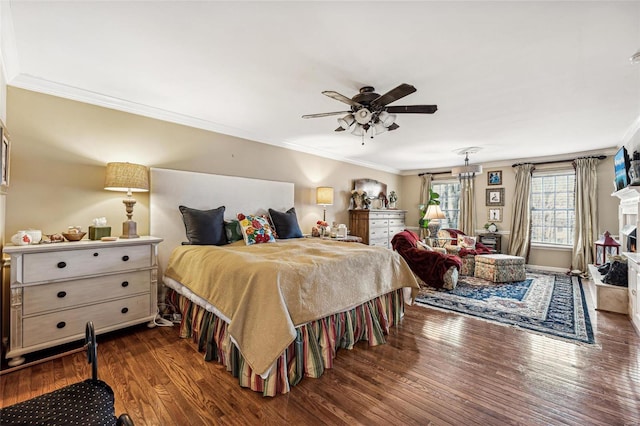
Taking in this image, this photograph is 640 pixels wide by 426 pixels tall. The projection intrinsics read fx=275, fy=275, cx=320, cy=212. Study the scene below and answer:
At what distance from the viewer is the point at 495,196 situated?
6.48 m

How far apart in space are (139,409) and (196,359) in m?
0.60

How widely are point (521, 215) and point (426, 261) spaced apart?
3.31 meters

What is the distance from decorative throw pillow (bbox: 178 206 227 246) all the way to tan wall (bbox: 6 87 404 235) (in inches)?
18.2

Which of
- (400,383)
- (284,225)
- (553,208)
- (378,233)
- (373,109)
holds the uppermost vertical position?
(373,109)

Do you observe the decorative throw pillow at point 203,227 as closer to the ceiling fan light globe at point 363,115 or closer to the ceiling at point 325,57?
the ceiling at point 325,57

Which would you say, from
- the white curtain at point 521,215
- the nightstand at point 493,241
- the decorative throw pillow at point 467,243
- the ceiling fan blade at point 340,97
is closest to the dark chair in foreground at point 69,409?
the ceiling fan blade at point 340,97

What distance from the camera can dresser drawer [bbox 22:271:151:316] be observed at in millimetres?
2195

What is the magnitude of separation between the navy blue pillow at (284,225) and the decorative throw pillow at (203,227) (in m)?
0.86

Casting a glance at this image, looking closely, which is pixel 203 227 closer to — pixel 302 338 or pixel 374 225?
pixel 302 338

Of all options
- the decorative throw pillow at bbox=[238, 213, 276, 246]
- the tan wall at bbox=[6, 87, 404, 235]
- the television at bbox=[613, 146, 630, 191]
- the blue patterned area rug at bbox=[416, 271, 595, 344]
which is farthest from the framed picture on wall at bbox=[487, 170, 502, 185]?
the tan wall at bbox=[6, 87, 404, 235]

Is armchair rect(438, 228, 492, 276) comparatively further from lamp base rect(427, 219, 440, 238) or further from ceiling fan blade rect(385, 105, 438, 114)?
ceiling fan blade rect(385, 105, 438, 114)

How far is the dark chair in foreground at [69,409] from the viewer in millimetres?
992

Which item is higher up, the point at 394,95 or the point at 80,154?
the point at 394,95

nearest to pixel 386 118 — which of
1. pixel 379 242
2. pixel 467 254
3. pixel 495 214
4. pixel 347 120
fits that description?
pixel 347 120
